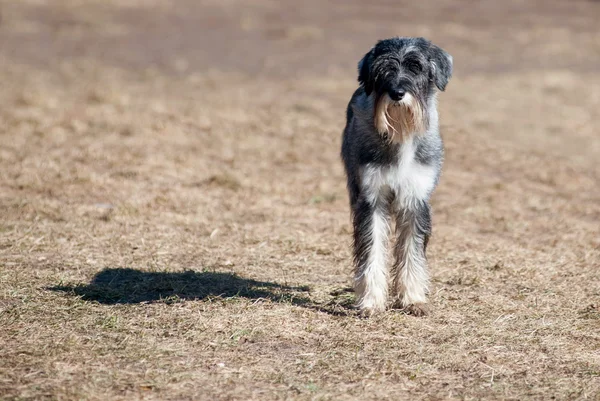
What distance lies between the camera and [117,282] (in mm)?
7496

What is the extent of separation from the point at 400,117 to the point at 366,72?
47 centimetres

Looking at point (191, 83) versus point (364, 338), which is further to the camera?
point (191, 83)

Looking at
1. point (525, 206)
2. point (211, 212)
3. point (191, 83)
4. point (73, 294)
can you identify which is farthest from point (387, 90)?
point (191, 83)

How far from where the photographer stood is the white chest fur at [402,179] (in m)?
6.61

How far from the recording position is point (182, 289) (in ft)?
23.9

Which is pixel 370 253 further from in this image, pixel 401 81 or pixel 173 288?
pixel 173 288

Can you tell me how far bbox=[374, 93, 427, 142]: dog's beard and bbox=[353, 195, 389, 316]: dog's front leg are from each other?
0.59m

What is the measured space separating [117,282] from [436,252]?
10.7 ft

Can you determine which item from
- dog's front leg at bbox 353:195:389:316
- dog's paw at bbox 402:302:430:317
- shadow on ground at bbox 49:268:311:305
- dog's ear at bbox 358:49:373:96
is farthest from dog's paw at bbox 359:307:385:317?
dog's ear at bbox 358:49:373:96

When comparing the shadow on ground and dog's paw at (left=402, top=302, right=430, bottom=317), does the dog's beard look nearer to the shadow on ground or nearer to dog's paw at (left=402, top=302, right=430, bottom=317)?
dog's paw at (left=402, top=302, right=430, bottom=317)

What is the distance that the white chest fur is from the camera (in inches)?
260

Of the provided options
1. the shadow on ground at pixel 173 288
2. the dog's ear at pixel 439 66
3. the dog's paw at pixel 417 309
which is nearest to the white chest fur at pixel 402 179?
the dog's ear at pixel 439 66

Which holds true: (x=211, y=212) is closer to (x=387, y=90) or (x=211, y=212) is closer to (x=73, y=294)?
(x=73, y=294)

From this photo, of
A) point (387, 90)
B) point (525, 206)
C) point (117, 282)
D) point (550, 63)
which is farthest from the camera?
point (550, 63)
